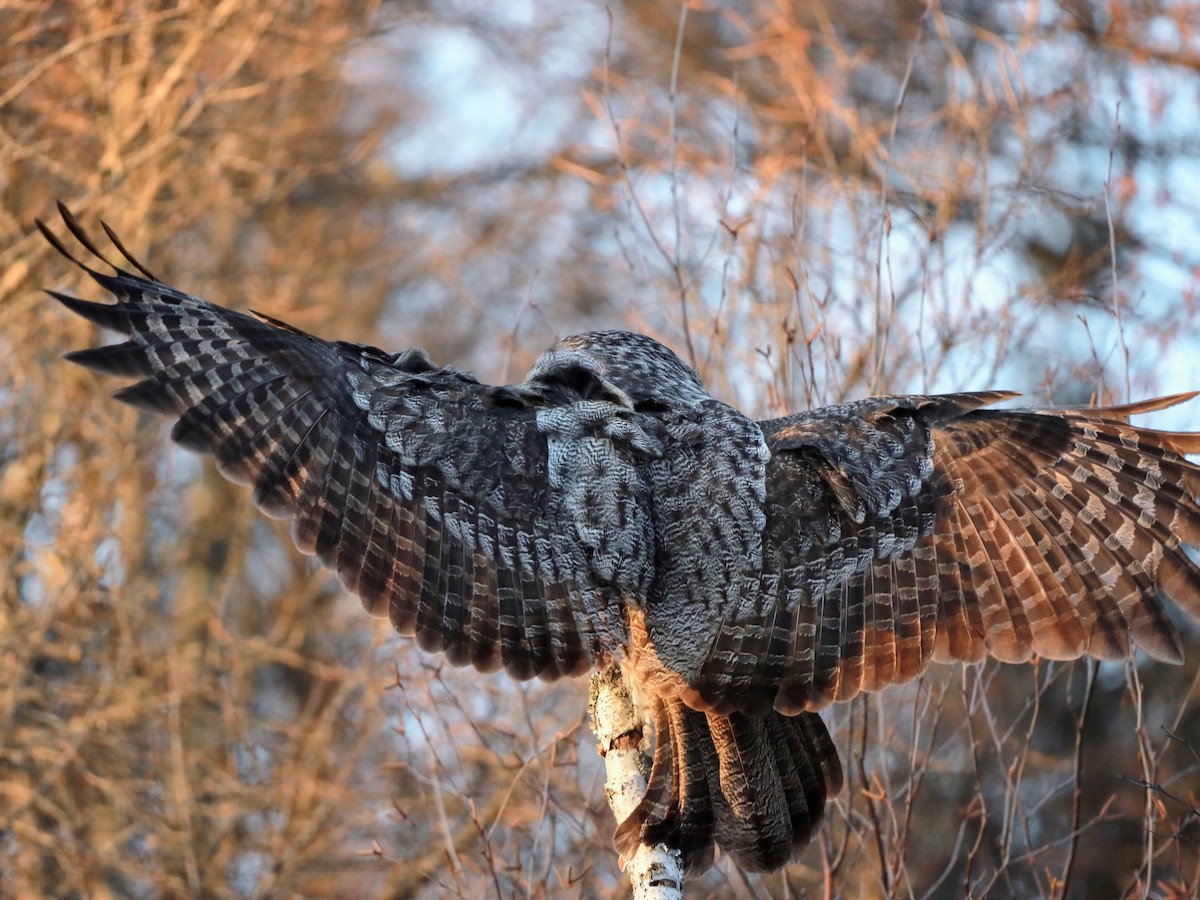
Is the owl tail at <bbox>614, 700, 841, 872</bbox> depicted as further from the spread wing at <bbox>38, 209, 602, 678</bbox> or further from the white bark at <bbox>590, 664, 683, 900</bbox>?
the spread wing at <bbox>38, 209, 602, 678</bbox>

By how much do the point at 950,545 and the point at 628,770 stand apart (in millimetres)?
1407

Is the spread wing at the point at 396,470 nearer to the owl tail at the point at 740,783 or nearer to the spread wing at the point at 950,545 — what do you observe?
the owl tail at the point at 740,783

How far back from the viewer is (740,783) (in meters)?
4.98

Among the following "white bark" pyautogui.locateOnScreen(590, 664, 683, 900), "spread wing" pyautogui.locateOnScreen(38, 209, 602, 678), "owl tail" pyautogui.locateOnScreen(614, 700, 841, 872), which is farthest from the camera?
"owl tail" pyautogui.locateOnScreen(614, 700, 841, 872)

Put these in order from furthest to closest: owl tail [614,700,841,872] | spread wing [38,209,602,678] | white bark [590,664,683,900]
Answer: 1. owl tail [614,700,841,872]
2. spread wing [38,209,602,678]
3. white bark [590,664,683,900]

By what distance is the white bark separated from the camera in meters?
4.36

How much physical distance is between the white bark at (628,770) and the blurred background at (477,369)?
41cm

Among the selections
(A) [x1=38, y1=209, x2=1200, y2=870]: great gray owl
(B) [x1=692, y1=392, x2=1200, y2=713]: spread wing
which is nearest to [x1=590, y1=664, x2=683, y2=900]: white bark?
(A) [x1=38, y1=209, x2=1200, y2=870]: great gray owl

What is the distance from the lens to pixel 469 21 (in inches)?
600

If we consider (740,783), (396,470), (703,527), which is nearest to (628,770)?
(740,783)

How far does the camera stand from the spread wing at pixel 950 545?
4.97m

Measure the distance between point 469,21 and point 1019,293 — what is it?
9980 mm

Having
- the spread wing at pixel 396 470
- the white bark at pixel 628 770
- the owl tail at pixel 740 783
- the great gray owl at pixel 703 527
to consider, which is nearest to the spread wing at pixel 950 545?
the great gray owl at pixel 703 527

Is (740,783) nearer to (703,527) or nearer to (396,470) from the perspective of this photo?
(703,527)
